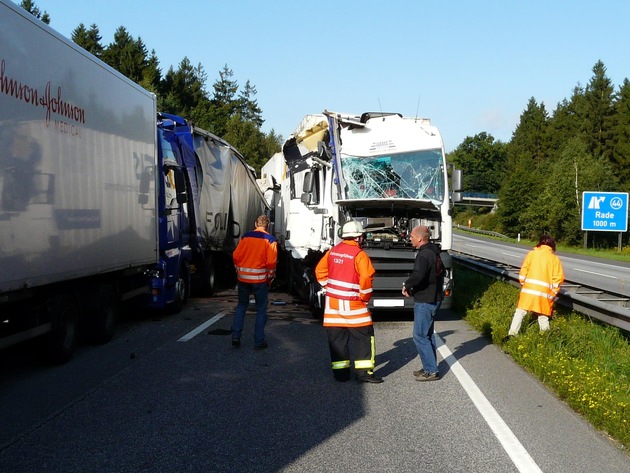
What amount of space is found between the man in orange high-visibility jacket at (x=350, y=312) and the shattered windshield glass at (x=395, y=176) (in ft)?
15.9

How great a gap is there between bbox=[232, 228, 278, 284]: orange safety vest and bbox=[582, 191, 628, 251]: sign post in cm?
3486

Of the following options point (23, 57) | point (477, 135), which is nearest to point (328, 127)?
point (23, 57)

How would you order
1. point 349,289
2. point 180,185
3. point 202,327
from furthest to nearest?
point 180,185
point 202,327
point 349,289

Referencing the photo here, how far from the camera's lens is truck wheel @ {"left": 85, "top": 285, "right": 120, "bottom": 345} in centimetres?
973

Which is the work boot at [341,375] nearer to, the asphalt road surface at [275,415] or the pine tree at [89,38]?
the asphalt road surface at [275,415]

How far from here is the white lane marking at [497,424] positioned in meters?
5.11

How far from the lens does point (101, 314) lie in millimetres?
9883

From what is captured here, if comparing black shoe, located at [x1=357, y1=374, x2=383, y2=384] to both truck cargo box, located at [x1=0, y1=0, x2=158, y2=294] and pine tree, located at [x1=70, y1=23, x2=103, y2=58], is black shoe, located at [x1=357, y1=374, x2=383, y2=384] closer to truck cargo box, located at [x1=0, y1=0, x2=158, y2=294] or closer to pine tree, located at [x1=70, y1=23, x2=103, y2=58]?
truck cargo box, located at [x1=0, y1=0, x2=158, y2=294]

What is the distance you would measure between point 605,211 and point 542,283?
33.9 metres

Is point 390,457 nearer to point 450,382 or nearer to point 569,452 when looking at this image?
point 569,452

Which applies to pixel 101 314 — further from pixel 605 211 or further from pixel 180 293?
pixel 605 211

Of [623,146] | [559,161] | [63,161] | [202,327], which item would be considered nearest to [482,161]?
[623,146]

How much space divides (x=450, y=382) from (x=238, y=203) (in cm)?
1281

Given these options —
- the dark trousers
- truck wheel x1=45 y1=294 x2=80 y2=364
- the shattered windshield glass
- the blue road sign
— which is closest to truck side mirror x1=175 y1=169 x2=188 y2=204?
the shattered windshield glass
